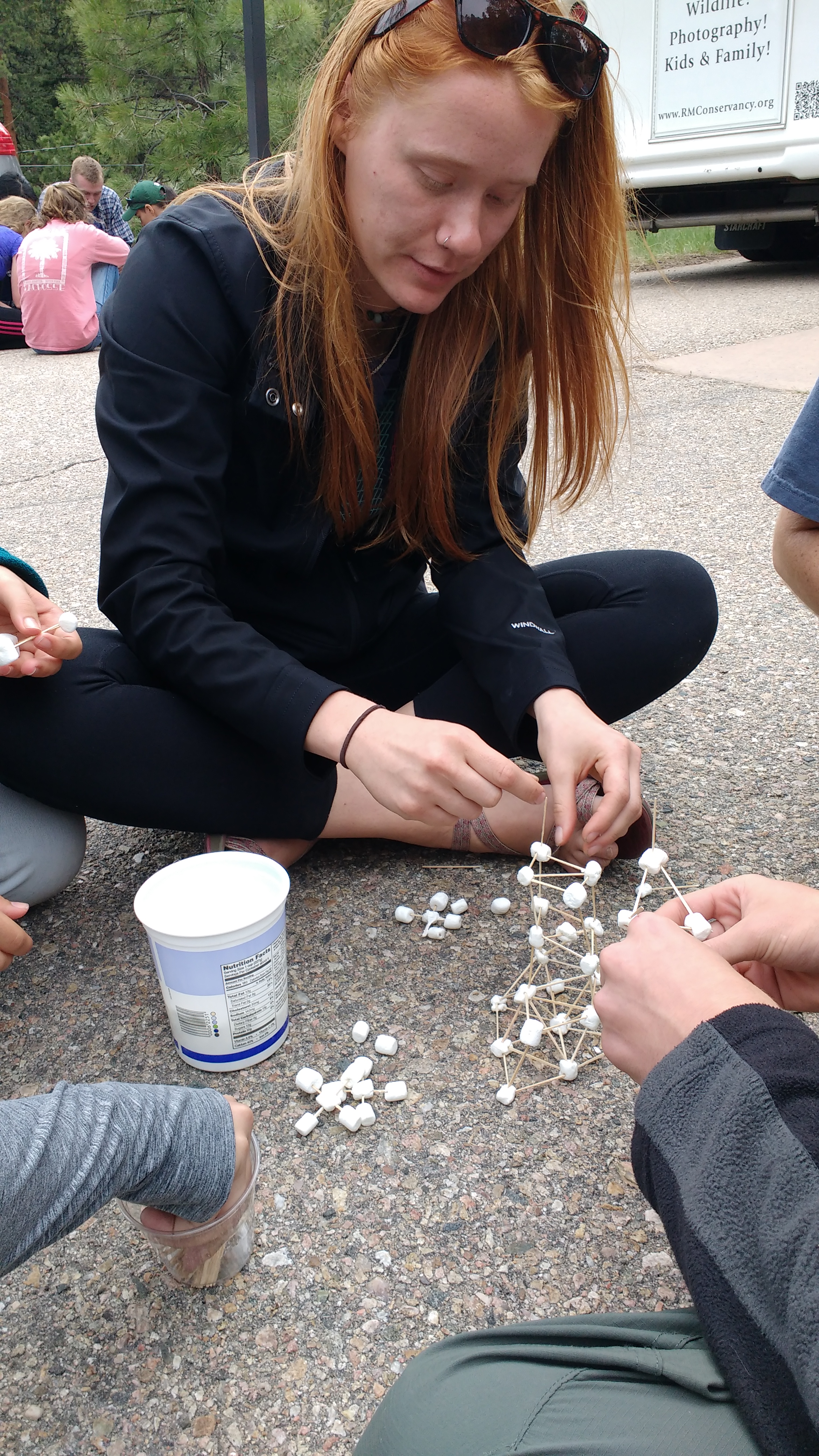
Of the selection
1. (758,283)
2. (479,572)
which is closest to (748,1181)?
(479,572)

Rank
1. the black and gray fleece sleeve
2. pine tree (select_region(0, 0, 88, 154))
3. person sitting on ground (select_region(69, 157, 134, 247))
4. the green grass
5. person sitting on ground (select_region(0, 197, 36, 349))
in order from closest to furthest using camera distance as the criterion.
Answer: the black and gray fleece sleeve, person sitting on ground (select_region(0, 197, 36, 349)), person sitting on ground (select_region(69, 157, 134, 247)), the green grass, pine tree (select_region(0, 0, 88, 154))

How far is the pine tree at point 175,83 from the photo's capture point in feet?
45.0

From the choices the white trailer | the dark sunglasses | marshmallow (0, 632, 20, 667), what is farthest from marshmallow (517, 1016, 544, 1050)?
the white trailer

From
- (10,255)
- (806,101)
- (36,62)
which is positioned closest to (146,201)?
(10,255)

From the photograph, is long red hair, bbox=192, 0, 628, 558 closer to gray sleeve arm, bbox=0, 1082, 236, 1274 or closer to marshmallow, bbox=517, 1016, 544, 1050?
marshmallow, bbox=517, 1016, 544, 1050

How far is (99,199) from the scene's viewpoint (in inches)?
354

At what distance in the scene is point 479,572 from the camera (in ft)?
5.95

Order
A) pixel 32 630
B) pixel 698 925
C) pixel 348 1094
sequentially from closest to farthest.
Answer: pixel 698 925, pixel 348 1094, pixel 32 630

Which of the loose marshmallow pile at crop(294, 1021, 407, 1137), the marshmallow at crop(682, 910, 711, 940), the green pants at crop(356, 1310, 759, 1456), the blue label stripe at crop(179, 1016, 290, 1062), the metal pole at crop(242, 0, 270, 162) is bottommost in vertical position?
the loose marshmallow pile at crop(294, 1021, 407, 1137)

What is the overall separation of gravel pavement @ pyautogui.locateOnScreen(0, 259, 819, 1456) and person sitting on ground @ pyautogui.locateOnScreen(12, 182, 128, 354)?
20.7 feet

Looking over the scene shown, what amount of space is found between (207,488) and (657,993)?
991 mm

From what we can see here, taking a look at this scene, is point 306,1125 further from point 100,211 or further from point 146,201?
point 146,201

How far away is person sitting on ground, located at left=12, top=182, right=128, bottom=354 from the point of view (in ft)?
23.5

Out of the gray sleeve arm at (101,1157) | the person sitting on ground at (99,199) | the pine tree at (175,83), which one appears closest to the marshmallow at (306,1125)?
the gray sleeve arm at (101,1157)
